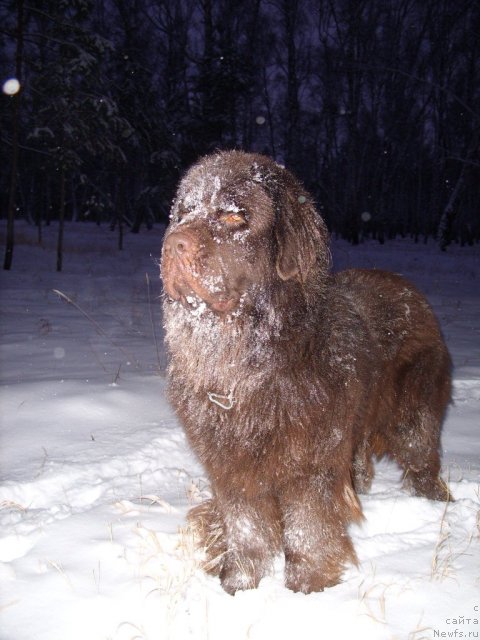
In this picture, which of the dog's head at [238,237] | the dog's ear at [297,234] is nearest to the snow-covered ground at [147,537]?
the dog's head at [238,237]

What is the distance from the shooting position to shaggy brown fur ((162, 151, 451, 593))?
2.00 m

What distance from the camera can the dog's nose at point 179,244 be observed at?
5.98ft

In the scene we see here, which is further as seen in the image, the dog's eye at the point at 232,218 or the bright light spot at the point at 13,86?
the bright light spot at the point at 13,86

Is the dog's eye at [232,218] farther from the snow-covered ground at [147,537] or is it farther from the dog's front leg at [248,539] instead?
the dog's front leg at [248,539]

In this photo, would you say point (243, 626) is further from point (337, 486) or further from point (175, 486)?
point (175, 486)

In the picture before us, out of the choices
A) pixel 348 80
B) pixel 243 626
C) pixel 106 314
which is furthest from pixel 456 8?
pixel 243 626

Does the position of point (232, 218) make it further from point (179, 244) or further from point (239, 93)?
point (239, 93)

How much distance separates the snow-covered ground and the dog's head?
83 centimetres

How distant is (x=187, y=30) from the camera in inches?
1051

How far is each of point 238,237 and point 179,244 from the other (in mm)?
286

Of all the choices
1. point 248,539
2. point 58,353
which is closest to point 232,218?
point 248,539

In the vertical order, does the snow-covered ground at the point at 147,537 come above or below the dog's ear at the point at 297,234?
below

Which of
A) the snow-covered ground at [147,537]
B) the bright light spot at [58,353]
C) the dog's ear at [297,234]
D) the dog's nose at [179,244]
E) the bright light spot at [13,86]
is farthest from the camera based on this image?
the bright light spot at [13,86]

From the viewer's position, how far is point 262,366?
6.66 feet
